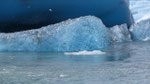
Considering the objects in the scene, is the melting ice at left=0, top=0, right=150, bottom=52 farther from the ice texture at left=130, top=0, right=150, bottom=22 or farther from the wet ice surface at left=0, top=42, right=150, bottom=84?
the ice texture at left=130, top=0, right=150, bottom=22

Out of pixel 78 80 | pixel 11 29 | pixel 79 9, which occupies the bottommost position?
pixel 78 80

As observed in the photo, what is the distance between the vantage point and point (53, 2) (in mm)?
10797

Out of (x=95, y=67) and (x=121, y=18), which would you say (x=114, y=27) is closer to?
(x=121, y=18)

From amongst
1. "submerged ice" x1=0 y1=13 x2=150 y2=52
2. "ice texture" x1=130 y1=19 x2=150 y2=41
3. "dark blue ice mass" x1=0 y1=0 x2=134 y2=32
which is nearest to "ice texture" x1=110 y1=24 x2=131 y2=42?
"ice texture" x1=130 y1=19 x2=150 y2=41

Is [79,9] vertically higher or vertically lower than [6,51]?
higher

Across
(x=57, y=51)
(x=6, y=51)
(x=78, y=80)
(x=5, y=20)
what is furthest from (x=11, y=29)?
(x=78, y=80)

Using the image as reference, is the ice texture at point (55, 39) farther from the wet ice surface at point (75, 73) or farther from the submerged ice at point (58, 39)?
the wet ice surface at point (75, 73)

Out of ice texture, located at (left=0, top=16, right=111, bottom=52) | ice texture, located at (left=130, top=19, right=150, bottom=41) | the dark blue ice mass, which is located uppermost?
the dark blue ice mass

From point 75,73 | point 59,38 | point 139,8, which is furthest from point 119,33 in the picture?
point 75,73

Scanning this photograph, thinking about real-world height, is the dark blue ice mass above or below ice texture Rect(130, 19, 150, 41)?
above

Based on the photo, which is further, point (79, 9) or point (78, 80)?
point (79, 9)

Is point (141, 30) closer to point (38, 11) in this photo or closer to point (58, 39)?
point (38, 11)

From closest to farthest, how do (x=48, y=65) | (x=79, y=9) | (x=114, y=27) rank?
(x=48, y=65) < (x=79, y=9) < (x=114, y=27)

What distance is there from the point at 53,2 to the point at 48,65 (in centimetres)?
497
